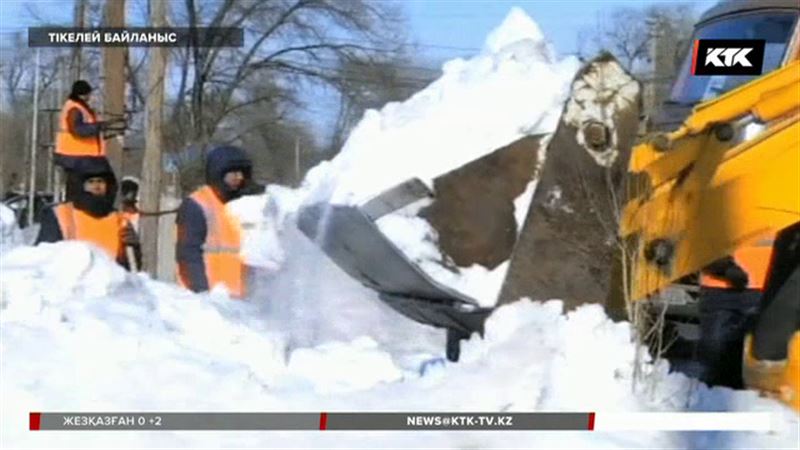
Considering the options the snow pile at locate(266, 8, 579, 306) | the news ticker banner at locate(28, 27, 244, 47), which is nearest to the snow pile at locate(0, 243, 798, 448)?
the snow pile at locate(266, 8, 579, 306)

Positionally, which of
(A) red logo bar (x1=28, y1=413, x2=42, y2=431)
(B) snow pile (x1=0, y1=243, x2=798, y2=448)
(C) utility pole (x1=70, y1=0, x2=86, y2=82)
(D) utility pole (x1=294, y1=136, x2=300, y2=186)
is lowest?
(A) red logo bar (x1=28, y1=413, x2=42, y2=431)

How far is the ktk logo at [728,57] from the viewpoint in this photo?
2828mm

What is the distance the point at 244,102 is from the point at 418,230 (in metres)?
0.61

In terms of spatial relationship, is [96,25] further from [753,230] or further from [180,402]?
[753,230]

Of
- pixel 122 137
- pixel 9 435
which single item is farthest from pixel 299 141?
pixel 9 435

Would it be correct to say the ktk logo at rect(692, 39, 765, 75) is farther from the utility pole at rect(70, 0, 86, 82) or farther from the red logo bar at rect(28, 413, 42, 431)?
the red logo bar at rect(28, 413, 42, 431)

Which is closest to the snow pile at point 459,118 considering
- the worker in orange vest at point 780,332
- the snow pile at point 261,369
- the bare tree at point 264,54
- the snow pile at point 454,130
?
the snow pile at point 454,130

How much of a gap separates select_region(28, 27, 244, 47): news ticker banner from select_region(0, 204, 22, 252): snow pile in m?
0.42

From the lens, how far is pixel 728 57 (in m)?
2.85

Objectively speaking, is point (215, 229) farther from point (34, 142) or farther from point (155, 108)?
point (34, 142)

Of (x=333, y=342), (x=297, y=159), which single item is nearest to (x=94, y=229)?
(x=297, y=159)

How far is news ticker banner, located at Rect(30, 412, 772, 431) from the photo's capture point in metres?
2.85

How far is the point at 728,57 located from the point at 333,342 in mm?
1255

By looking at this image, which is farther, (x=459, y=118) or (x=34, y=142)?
(x=459, y=118)
